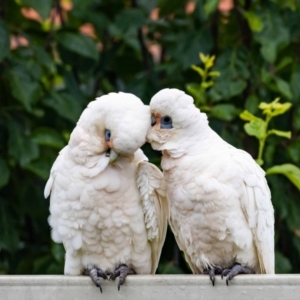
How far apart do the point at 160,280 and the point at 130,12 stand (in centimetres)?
225

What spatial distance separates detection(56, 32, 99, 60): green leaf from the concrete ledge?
1.89 metres

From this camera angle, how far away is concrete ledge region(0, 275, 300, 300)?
301cm

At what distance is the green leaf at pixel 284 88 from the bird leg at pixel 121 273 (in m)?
1.52

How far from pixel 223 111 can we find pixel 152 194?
1.02 meters

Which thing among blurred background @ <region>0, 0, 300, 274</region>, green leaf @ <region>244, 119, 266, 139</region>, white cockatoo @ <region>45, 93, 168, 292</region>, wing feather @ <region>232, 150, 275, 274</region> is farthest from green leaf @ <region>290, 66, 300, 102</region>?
white cockatoo @ <region>45, 93, 168, 292</region>

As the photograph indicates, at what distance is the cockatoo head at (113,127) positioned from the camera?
3.21m

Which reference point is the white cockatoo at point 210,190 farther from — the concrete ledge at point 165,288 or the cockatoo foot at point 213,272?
the concrete ledge at point 165,288

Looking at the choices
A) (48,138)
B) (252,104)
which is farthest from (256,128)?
(48,138)

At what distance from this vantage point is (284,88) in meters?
4.52

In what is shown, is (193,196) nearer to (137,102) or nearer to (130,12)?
(137,102)

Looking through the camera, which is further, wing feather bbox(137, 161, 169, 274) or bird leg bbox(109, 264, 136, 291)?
wing feather bbox(137, 161, 169, 274)

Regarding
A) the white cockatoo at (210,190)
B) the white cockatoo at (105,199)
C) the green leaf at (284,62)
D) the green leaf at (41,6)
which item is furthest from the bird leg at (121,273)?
the green leaf at (284,62)

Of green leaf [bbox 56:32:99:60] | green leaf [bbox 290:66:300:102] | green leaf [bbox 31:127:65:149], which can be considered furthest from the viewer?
green leaf [bbox 56:32:99:60]

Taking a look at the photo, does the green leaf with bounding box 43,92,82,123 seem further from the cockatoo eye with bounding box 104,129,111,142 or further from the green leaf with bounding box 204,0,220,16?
the cockatoo eye with bounding box 104,129,111,142
